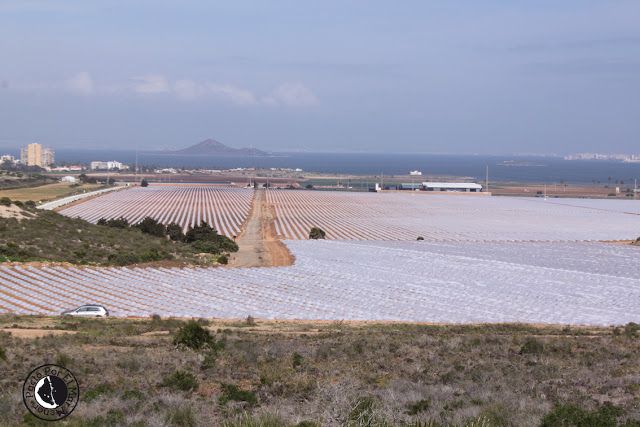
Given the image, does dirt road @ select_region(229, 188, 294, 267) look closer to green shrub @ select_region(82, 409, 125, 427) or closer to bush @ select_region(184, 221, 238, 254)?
bush @ select_region(184, 221, 238, 254)

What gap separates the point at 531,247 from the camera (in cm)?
5412

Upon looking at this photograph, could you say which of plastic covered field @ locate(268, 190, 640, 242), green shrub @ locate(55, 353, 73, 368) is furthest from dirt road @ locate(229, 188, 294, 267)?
green shrub @ locate(55, 353, 73, 368)

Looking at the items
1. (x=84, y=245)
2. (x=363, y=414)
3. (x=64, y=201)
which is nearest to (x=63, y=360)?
(x=363, y=414)

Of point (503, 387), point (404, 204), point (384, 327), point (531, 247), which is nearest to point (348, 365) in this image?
point (503, 387)

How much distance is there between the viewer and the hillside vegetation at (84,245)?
38.1m

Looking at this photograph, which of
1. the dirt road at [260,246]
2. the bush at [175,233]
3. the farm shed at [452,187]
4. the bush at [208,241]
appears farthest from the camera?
the farm shed at [452,187]

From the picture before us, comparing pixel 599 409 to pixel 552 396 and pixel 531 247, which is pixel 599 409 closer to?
pixel 552 396

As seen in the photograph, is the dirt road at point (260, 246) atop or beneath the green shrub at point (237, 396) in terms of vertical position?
beneath

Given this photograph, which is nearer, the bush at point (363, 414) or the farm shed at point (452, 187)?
the bush at point (363, 414)

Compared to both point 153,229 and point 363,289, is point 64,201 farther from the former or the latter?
point 363,289

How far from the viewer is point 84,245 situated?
137 feet

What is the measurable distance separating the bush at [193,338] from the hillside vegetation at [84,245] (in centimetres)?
2148

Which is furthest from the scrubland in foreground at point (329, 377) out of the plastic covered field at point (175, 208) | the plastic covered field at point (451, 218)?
the plastic covered field at point (175, 208)

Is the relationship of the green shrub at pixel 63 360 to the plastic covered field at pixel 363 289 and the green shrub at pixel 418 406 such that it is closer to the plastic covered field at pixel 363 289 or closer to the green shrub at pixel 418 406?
the green shrub at pixel 418 406
